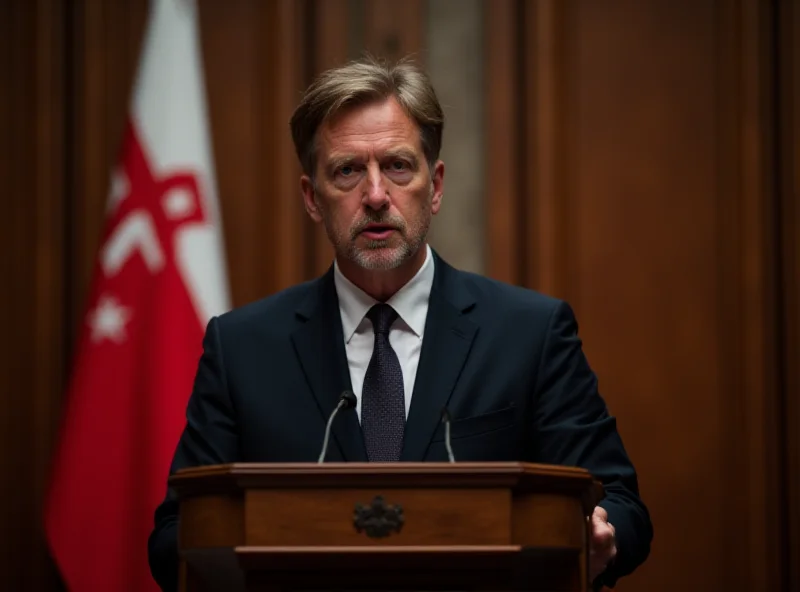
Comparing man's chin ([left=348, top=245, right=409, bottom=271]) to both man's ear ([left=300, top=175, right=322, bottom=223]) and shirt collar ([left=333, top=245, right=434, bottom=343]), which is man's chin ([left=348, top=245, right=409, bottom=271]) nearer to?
shirt collar ([left=333, top=245, right=434, bottom=343])

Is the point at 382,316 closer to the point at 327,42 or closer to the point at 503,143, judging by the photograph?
the point at 503,143

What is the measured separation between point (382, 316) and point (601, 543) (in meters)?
0.82

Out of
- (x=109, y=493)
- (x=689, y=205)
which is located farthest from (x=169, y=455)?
(x=689, y=205)

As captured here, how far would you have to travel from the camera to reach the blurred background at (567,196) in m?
4.22

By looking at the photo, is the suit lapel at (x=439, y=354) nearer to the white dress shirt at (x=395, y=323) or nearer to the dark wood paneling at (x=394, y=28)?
the white dress shirt at (x=395, y=323)

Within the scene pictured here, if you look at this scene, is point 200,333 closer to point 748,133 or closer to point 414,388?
point 414,388

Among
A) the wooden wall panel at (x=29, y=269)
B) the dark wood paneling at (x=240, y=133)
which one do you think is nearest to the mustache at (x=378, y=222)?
the dark wood paneling at (x=240, y=133)

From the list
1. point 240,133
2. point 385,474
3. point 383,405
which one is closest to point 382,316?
point 383,405

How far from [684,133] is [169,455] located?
1.94 metres

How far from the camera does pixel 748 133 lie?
14.1ft

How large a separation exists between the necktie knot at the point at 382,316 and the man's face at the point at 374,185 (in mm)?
103

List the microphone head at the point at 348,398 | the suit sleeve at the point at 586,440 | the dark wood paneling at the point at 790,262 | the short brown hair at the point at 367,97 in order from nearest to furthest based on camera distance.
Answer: the microphone head at the point at 348,398, the suit sleeve at the point at 586,440, the short brown hair at the point at 367,97, the dark wood paneling at the point at 790,262

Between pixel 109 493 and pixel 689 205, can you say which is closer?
pixel 109 493

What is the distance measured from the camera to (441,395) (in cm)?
293
